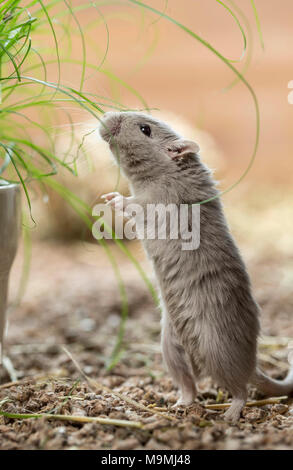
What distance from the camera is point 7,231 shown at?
1622 mm

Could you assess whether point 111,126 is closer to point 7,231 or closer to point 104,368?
point 7,231

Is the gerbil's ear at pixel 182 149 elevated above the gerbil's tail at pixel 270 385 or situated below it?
above

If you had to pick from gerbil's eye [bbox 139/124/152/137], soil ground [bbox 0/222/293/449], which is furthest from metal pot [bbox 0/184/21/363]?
gerbil's eye [bbox 139/124/152/137]

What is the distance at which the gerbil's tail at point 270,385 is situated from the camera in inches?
69.6

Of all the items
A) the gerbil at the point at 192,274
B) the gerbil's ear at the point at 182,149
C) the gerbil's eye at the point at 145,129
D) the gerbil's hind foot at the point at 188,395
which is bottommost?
the gerbil's hind foot at the point at 188,395

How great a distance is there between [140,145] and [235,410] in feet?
2.85

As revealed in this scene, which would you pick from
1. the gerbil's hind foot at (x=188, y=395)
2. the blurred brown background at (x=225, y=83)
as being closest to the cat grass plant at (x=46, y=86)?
the gerbil's hind foot at (x=188, y=395)

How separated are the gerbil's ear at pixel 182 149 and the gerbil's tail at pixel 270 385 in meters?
0.73

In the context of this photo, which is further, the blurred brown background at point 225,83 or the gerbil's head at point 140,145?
the blurred brown background at point 225,83

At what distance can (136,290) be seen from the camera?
3539 mm

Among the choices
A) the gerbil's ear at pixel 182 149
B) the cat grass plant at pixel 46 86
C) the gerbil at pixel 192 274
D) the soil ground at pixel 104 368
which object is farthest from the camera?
the gerbil's ear at pixel 182 149

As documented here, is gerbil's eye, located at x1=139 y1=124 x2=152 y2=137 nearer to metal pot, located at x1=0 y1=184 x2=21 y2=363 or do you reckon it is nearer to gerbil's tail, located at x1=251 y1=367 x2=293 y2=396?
metal pot, located at x1=0 y1=184 x2=21 y2=363

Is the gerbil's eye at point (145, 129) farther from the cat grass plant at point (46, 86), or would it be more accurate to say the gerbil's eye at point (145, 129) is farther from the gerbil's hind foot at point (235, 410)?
the gerbil's hind foot at point (235, 410)

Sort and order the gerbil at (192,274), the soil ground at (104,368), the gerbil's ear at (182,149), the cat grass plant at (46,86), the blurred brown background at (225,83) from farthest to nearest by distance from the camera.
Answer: the blurred brown background at (225,83) → the gerbil's ear at (182,149) → the gerbil at (192,274) → the cat grass plant at (46,86) → the soil ground at (104,368)
